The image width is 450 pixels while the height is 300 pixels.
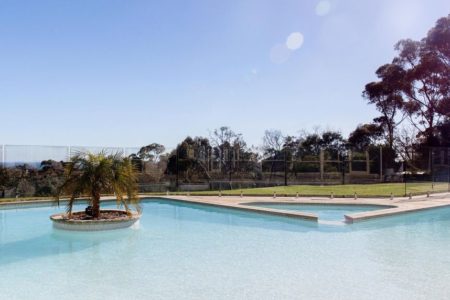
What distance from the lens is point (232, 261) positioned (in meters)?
6.44

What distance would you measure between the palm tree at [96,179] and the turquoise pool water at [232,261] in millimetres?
878

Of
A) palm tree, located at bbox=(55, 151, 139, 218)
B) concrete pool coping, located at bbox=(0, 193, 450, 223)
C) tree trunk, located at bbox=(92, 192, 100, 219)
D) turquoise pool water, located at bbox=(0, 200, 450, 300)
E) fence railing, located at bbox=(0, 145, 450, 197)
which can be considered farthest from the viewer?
fence railing, located at bbox=(0, 145, 450, 197)

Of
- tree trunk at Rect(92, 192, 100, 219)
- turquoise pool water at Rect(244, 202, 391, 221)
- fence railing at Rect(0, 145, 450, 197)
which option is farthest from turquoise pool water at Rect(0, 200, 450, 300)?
fence railing at Rect(0, 145, 450, 197)

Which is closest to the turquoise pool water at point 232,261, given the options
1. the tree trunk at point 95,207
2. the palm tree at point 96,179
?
the tree trunk at point 95,207

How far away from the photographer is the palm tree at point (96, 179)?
908 centimetres

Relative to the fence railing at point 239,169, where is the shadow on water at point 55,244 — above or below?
below

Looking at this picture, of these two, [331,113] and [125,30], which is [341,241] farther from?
[331,113]

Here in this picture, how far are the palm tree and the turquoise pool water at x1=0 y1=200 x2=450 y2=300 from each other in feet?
2.88

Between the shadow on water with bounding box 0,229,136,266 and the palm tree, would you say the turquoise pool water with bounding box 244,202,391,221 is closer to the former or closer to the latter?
the palm tree

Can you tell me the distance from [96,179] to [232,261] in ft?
13.7

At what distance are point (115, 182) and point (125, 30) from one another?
21.2ft

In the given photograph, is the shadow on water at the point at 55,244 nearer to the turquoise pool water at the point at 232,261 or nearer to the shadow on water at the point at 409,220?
the turquoise pool water at the point at 232,261

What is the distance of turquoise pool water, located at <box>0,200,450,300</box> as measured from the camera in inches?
197

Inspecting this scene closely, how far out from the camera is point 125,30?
1350 cm
